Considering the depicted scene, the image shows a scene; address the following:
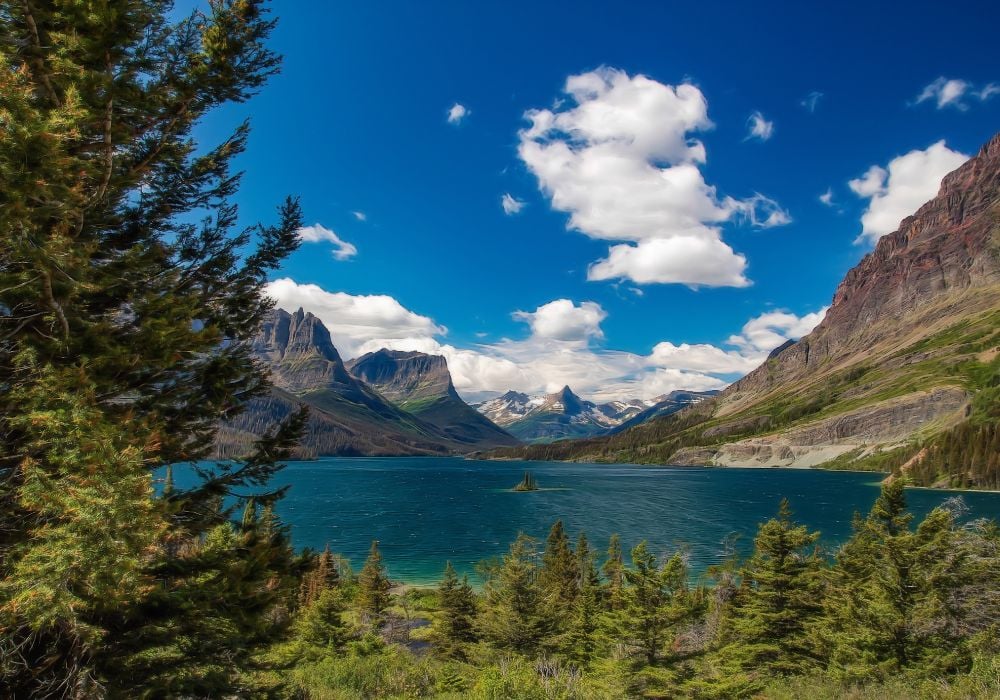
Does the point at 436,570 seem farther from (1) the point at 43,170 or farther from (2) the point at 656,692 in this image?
(1) the point at 43,170

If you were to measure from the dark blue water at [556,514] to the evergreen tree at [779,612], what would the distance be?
48.5m

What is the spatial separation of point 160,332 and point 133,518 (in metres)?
3.08

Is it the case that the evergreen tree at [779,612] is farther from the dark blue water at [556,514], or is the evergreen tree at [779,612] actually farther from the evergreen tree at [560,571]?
the dark blue water at [556,514]

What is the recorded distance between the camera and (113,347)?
25.1 ft

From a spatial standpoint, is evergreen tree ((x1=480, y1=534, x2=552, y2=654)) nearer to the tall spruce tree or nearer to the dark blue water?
the tall spruce tree

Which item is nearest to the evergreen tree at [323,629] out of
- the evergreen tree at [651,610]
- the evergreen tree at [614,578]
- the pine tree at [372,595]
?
the pine tree at [372,595]

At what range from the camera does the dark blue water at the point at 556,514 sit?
86.5m

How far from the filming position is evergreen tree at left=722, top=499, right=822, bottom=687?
27953 millimetres

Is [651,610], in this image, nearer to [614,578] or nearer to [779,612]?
[779,612]

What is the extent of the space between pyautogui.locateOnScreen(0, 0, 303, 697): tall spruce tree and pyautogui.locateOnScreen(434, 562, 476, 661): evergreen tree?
35.1 meters

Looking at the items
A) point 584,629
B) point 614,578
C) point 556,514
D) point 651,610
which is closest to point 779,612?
point 651,610

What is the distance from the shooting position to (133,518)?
20.3 ft

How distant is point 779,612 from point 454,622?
993 inches

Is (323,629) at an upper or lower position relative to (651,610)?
lower
